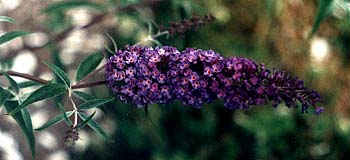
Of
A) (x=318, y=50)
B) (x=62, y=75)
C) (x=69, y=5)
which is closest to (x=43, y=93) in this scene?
(x=62, y=75)

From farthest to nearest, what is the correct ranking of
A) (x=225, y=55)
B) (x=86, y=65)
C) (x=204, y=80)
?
(x=225, y=55), (x=86, y=65), (x=204, y=80)

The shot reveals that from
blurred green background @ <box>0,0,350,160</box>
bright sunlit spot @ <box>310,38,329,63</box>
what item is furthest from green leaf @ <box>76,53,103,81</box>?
bright sunlit spot @ <box>310,38,329,63</box>

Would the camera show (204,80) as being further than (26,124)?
No

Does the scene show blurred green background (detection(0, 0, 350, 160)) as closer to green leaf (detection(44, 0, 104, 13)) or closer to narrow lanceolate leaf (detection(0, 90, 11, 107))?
green leaf (detection(44, 0, 104, 13))

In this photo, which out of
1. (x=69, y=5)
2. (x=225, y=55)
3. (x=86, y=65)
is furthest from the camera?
(x=225, y=55)

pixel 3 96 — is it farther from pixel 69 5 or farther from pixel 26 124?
pixel 69 5
